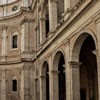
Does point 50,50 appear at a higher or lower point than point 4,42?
lower

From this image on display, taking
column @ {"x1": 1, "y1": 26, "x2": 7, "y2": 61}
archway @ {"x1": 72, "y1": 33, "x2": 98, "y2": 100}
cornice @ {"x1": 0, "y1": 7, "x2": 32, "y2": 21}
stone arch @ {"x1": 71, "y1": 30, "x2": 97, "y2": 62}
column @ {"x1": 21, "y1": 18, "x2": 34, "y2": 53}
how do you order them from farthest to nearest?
column @ {"x1": 1, "y1": 26, "x2": 7, "y2": 61}
cornice @ {"x1": 0, "y1": 7, "x2": 32, "y2": 21}
column @ {"x1": 21, "y1": 18, "x2": 34, "y2": 53}
archway @ {"x1": 72, "y1": 33, "x2": 98, "y2": 100}
stone arch @ {"x1": 71, "y1": 30, "x2": 97, "y2": 62}

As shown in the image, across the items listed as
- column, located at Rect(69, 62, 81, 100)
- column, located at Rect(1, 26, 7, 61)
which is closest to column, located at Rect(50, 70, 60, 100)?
column, located at Rect(69, 62, 81, 100)

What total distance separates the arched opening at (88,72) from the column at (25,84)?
29.4 feet

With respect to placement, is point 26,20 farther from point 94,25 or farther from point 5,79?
point 94,25

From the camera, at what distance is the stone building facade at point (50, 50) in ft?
54.6

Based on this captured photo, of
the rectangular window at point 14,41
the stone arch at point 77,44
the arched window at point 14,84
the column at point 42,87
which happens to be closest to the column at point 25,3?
the rectangular window at point 14,41

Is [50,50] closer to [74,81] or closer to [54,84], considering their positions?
[54,84]

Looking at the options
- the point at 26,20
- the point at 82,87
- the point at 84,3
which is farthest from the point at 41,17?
the point at 84,3

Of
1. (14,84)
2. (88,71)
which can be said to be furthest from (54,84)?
(14,84)

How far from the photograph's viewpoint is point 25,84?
32.5m

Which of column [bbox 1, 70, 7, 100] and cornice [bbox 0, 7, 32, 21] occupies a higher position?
cornice [bbox 0, 7, 32, 21]

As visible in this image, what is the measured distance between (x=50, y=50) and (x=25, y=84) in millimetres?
10954

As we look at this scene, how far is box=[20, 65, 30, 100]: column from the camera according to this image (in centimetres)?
3219

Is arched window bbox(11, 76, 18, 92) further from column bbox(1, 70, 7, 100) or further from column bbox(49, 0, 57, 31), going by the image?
column bbox(49, 0, 57, 31)
